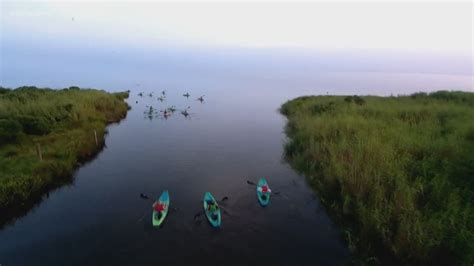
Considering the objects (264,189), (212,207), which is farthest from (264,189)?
(212,207)

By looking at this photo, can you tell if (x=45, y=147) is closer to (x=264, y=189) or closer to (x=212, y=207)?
(x=212, y=207)

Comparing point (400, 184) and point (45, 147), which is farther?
point (45, 147)

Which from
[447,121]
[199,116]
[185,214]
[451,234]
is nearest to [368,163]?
[451,234]

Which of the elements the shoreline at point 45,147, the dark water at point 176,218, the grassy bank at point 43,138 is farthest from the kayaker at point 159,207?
the grassy bank at point 43,138

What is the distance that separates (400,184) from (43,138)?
74.1ft

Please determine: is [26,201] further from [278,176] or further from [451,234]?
Result: [451,234]

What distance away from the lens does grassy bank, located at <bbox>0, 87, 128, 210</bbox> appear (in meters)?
14.8

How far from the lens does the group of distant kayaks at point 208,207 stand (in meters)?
13.0

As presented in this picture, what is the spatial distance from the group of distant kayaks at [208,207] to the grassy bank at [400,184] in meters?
3.13

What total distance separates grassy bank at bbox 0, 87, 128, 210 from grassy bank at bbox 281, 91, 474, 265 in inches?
598

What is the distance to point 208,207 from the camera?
45.1ft

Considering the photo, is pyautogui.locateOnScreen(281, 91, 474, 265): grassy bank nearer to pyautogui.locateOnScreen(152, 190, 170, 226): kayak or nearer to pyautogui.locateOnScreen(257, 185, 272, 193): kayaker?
pyautogui.locateOnScreen(257, 185, 272, 193): kayaker

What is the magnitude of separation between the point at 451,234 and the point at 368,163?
16.7 feet

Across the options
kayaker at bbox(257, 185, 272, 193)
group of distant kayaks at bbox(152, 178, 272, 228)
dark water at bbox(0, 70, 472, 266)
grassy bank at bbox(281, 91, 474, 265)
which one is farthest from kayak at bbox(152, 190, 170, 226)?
grassy bank at bbox(281, 91, 474, 265)
